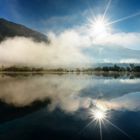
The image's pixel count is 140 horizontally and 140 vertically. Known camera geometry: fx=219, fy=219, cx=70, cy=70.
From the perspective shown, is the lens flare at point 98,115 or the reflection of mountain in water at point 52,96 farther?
the reflection of mountain in water at point 52,96

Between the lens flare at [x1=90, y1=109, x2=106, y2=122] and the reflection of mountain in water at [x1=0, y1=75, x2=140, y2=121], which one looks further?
the reflection of mountain in water at [x1=0, y1=75, x2=140, y2=121]

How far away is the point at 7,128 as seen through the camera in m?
15.7

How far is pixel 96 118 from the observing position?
1970cm

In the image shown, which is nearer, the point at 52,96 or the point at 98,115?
the point at 98,115

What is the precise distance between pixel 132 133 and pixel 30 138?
6849mm

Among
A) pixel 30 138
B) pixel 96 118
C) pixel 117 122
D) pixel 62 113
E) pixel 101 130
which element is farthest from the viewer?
pixel 62 113

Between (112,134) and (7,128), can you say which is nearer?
(112,134)

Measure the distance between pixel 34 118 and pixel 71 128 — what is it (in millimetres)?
4484

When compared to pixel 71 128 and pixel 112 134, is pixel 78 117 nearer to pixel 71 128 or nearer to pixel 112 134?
pixel 71 128

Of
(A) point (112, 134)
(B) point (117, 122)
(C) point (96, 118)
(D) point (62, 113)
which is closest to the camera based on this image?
(A) point (112, 134)

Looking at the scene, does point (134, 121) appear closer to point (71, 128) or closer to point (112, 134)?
point (112, 134)

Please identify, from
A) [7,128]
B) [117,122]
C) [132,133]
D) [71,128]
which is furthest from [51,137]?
[117,122]

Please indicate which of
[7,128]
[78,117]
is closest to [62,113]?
[78,117]

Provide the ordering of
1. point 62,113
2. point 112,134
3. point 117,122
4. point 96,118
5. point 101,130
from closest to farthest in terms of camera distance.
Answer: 1. point 112,134
2. point 101,130
3. point 117,122
4. point 96,118
5. point 62,113
